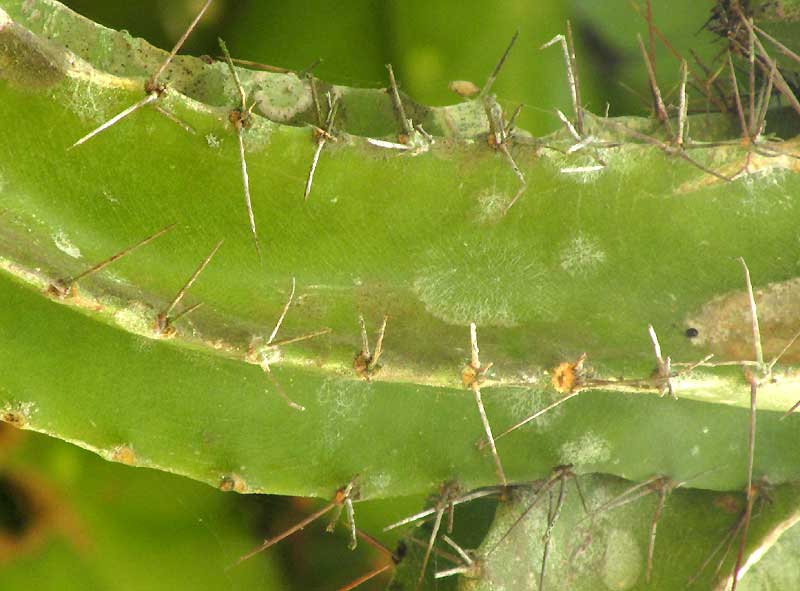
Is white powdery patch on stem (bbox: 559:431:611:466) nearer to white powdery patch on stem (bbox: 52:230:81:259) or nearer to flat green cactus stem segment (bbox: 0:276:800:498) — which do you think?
flat green cactus stem segment (bbox: 0:276:800:498)

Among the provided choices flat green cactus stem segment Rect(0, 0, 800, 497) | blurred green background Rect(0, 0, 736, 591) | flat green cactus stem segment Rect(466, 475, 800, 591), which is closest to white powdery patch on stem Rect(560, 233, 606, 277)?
flat green cactus stem segment Rect(0, 0, 800, 497)

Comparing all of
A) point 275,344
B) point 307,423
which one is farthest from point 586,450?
point 275,344

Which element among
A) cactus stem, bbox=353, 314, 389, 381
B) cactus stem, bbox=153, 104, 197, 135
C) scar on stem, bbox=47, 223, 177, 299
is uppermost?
cactus stem, bbox=153, 104, 197, 135

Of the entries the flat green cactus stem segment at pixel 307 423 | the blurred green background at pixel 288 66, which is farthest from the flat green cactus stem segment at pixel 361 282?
the blurred green background at pixel 288 66

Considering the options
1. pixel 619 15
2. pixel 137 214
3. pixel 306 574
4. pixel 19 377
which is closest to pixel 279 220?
pixel 137 214

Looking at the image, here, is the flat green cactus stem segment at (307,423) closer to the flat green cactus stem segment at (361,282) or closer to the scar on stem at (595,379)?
the flat green cactus stem segment at (361,282)

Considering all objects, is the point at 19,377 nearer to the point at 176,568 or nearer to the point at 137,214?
the point at 137,214

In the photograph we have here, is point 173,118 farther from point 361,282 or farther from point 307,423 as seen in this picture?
point 307,423
